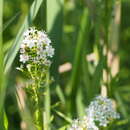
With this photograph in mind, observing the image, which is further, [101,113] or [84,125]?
[101,113]

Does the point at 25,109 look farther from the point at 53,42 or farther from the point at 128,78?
the point at 128,78

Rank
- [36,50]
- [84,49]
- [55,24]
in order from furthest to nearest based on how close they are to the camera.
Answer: [84,49] < [55,24] < [36,50]

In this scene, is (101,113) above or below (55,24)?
below

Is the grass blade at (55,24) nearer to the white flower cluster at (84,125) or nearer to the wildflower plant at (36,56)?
the wildflower plant at (36,56)

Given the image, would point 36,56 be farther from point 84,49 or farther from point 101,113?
point 84,49

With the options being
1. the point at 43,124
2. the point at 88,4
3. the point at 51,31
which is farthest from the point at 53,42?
the point at 43,124

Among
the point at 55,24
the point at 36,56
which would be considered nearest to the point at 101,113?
the point at 36,56

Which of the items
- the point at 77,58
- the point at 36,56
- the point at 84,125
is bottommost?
the point at 84,125

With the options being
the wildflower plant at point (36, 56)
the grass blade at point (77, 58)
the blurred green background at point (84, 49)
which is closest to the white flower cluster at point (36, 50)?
the wildflower plant at point (36, 56)
